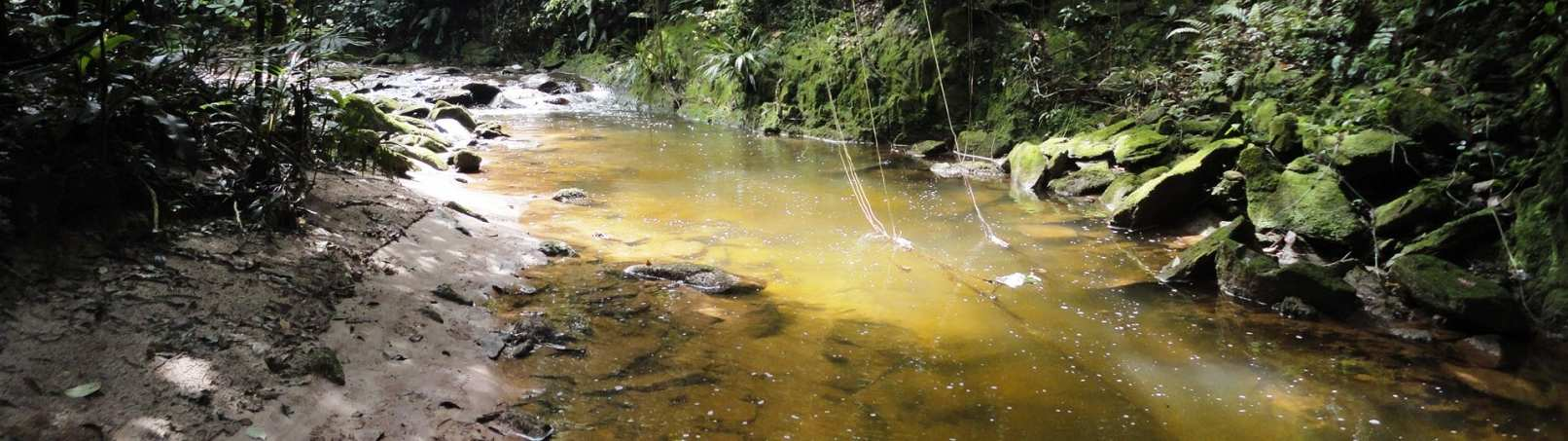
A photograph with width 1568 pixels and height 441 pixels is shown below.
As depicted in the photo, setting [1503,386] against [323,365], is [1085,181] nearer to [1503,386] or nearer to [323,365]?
[1503,386]

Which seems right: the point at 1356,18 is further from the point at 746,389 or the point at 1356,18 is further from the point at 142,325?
the point at 142,325

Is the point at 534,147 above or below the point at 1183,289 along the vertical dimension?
below

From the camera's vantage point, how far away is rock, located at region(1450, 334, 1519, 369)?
426cm

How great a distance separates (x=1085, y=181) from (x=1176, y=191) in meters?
1.53

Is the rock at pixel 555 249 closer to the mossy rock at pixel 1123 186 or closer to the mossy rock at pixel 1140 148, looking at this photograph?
the mossy rock at pixel 1123 186

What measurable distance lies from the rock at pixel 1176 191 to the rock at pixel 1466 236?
1.87 meters

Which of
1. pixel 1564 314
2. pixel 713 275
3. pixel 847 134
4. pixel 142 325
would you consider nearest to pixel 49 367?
pixel 142 325

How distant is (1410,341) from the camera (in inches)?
180

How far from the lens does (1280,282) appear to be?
5.08 metres

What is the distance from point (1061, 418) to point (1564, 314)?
3.19m

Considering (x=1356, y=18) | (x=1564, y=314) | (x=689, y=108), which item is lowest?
(x=689, y=108)

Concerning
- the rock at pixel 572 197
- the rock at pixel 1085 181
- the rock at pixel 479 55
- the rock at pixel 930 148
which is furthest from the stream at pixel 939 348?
the rock at pixel 479 55

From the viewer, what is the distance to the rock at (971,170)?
951 centimetres

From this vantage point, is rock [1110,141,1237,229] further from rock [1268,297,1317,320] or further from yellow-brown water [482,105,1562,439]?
rock [1268,297,1317,320]
